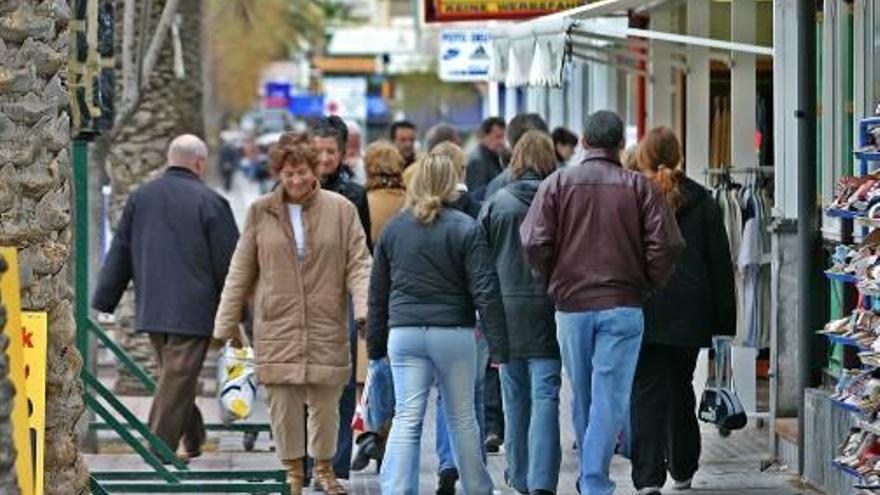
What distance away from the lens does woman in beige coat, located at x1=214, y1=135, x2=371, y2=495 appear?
11406 millimetres

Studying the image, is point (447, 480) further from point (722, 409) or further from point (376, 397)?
point (722, 409)

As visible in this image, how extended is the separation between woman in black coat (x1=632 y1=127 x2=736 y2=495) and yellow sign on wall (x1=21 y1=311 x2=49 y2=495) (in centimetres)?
479

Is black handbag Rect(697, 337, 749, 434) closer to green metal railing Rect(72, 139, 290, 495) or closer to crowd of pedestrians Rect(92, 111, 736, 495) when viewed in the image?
crowd of pedestrians Rect(92, 111, 736, 495)

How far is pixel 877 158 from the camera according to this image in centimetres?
1005

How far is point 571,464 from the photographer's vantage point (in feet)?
44.0

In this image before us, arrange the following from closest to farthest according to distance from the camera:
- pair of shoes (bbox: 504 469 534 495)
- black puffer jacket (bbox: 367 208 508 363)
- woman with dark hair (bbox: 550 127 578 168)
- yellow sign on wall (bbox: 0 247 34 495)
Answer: yellow sign on wall (bbox: 0 247 34 495), black puffer jacket (bbox: 367 208 508 363), pair of shoes (bbox: 504 469 534 495), woman with dark hair (bbox: 550 127 578 168)

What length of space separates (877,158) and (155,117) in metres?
10.0

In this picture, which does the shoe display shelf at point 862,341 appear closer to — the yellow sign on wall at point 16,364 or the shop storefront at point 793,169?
the shop storefront at point 793,169

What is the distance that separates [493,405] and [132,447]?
254cm

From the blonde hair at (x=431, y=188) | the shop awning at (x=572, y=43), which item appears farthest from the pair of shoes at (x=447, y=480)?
the shop awning at (x=572, y=43)

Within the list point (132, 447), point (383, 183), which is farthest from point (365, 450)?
point (383, 183)

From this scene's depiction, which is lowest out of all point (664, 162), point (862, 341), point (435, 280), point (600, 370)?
point (600, 370)

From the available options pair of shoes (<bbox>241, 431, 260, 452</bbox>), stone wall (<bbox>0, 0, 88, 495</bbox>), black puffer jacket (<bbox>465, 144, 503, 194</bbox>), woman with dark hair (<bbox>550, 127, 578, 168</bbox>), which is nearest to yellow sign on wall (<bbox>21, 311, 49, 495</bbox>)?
stone wall (<bbox>0, 0, 88, 495</bbox>)

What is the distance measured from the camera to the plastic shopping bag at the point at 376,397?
11.6m
